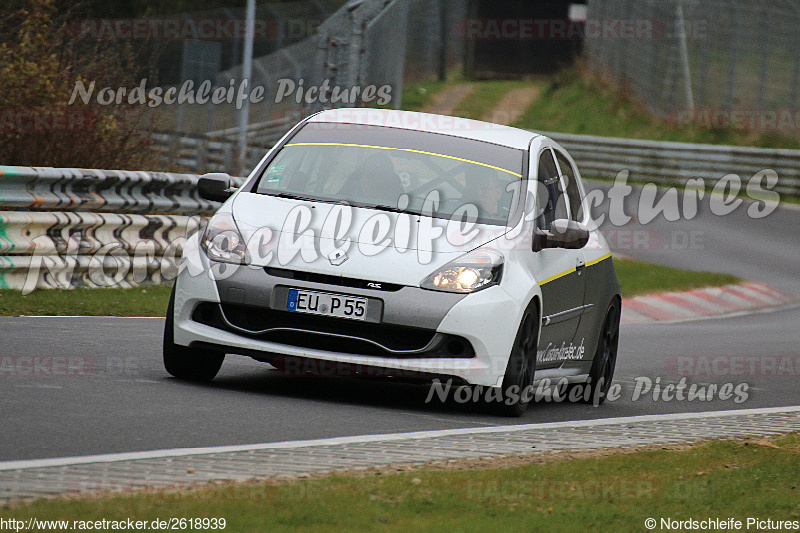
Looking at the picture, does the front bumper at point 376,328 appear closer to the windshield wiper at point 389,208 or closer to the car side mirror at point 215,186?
the windshield wiper at point 389,208

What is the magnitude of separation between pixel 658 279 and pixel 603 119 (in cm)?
2313

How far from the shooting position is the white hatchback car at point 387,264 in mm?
7434

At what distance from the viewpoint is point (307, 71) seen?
30344mm

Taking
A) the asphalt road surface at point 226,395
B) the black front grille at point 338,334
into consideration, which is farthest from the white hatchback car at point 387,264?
the asphalt road surface at point 226,395

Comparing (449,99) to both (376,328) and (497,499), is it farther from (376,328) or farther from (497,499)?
(497,499)

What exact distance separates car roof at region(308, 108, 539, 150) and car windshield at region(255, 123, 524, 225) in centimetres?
7

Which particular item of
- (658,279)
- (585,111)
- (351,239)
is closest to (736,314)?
(658,279)

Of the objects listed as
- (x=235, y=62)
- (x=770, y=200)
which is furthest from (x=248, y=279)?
(x=235, y=62)

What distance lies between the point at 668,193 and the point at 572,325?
24904 millimetres

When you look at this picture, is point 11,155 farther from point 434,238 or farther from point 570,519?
point 570,519

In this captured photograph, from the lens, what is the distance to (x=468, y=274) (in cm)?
755

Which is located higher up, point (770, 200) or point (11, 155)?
point (11, 155)

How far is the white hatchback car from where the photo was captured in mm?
7434

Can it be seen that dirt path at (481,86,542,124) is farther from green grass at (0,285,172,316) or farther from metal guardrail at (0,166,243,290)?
green grass at (0,285,172,316)
